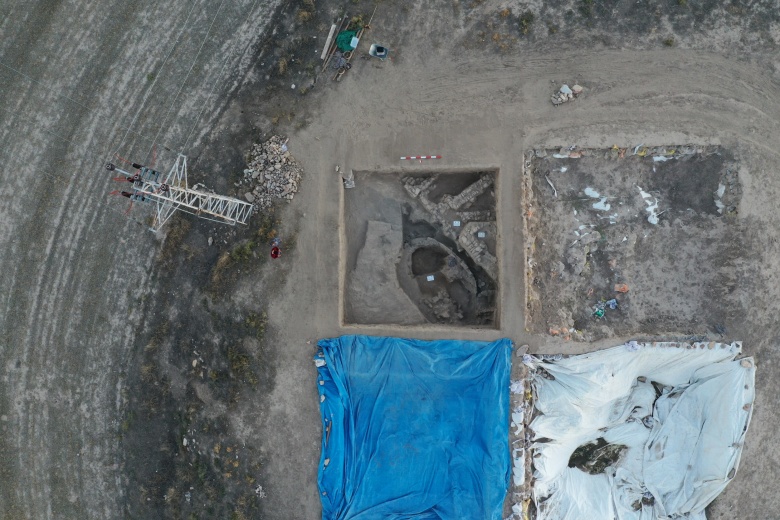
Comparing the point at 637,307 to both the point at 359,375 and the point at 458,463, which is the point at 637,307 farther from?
the point at 359,375

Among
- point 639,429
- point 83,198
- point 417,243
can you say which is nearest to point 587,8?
point 417,243

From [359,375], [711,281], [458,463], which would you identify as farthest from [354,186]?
[711,281]

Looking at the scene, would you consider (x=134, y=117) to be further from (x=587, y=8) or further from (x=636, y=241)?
(x=636, y=241)

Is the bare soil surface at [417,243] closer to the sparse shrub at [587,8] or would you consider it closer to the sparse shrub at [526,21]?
the sparse shrub at [526,21]

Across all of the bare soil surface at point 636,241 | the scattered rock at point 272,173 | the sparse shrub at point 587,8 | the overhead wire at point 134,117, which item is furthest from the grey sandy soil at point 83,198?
the bare soil surface at point 636,241

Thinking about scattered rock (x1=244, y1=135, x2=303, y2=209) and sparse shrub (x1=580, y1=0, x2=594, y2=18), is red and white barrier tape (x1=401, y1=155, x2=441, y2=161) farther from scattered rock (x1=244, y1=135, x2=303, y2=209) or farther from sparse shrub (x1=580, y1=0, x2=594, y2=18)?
sparse shrub (x1=580, y1=0, x2=594, y2=18)

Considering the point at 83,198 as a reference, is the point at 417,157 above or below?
above

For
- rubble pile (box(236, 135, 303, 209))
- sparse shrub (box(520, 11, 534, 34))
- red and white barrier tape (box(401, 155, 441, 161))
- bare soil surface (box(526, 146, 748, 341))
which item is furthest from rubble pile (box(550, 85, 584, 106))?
rubble pile (box(236, 135, 303, 209))
